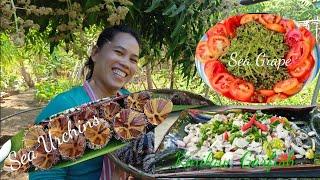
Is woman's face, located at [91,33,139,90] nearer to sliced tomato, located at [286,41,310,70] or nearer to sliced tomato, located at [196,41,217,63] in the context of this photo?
sliced tomato, located at [196,41,217,63]

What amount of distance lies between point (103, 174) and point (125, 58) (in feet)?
0.83

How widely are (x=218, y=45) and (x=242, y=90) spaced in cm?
10

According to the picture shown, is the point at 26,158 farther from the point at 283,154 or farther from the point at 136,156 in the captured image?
the point at 283,154

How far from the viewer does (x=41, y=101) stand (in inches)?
298

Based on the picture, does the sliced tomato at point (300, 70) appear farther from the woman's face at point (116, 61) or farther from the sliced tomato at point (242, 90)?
the woman's face at point (116, 61)

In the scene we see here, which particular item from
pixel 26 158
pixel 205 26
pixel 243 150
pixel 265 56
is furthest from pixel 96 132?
pixel 205 26

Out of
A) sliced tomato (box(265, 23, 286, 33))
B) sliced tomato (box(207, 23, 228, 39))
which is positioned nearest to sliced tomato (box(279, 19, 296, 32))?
sliced tomato (box(265, 23, 286, 33))

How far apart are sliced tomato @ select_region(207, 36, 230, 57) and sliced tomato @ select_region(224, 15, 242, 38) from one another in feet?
0.05

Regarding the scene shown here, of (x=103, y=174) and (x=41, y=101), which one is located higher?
(x=103, y=174)

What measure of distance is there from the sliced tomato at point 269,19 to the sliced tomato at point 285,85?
0.12 metres

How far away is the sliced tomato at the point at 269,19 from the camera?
0.92 metres

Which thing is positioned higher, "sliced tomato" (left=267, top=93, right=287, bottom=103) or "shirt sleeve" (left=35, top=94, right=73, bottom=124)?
"sliced tomato" (left=267, top=93, right=287, bottom=103)

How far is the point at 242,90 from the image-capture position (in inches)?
35.9

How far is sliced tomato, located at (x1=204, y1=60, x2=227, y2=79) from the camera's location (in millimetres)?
927
